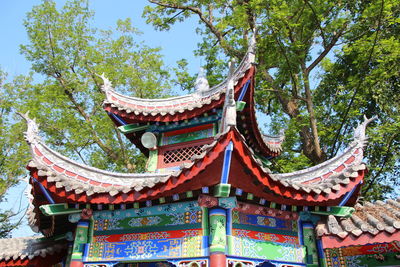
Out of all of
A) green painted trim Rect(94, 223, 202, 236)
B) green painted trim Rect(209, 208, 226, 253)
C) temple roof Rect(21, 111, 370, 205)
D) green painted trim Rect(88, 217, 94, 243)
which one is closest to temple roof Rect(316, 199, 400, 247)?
temple roof Rect(21, 111, 370, 205)

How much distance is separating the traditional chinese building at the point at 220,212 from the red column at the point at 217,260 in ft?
0.04

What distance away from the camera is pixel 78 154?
17.9 m

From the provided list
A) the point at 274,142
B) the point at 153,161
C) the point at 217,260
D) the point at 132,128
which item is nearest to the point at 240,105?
the point at 153,161

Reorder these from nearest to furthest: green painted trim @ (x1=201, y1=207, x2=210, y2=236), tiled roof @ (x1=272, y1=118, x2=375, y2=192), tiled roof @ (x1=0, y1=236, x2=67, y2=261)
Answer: green painted trim @ (x1=201, y1=207, x2=210, y2=236) → tiled roof @ (x1=272, y1=118, x2=375, y2=192) → tiled roof @ (x1=0, y1=236, x2=67, y2=261)

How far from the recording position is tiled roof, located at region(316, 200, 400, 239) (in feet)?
14.3

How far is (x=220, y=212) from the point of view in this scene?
4.64m

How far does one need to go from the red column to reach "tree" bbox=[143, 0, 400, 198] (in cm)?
869

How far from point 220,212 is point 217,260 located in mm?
616

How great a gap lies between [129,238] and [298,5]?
1191cm

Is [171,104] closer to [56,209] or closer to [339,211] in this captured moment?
[56,209]

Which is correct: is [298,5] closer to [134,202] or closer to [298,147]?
[298,147]

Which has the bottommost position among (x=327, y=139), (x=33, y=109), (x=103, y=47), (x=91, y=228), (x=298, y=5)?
(x=91, y=228)

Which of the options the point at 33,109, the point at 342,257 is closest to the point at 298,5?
the point at 342,257

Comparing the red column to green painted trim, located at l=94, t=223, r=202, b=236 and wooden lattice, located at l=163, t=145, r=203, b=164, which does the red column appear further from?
wooden lattice, located at l=163, t=145, r=203, b=164
